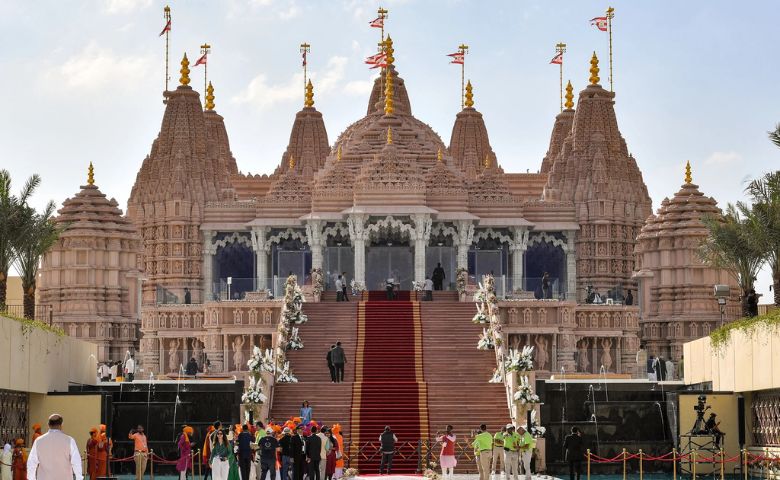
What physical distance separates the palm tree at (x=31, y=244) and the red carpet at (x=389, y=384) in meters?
10.6

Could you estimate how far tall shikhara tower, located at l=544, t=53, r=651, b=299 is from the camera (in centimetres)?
9119

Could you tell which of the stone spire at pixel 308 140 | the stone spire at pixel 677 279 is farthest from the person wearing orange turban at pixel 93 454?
the stone spire at pixel 308 140

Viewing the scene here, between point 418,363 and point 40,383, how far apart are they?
13898 mm

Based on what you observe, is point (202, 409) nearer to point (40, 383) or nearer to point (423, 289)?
point (40, 383)

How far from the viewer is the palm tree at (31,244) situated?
5966 centimetres

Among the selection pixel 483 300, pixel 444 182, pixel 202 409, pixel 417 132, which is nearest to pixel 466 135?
pixel 417 132

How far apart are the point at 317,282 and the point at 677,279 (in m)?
17.6

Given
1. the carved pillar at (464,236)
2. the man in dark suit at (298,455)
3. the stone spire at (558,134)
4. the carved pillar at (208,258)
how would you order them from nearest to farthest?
the man in dark suit at (298,455) → the carved pillar at (464,236) → the carved pillar at (208,258) → the stone spire at (558,134)

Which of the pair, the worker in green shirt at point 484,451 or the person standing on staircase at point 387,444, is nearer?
the worker in green shirt at point 484,451

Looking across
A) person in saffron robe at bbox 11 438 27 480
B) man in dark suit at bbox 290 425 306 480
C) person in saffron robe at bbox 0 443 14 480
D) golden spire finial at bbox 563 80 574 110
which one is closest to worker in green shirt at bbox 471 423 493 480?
man in dark suit at bbox 290 425 306 480

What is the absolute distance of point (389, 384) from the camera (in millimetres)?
59406

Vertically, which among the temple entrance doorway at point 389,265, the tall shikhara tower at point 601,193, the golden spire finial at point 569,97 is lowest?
the temple entrance doorway at point 389,265

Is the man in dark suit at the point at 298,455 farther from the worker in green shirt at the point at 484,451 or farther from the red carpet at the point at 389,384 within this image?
the red carpet at the point at 389,384

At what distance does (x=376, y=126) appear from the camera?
89250 millimetres
